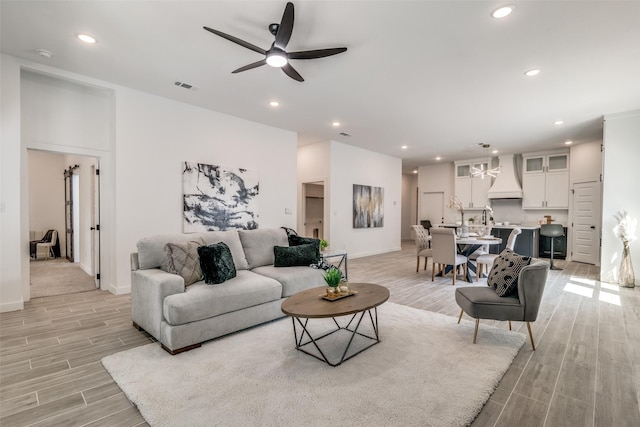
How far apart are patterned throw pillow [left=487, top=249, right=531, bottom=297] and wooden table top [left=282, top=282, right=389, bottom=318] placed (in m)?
1.15

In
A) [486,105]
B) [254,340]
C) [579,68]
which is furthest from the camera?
[486,105]

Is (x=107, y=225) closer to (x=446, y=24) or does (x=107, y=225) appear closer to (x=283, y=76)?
(x=283, y=76)

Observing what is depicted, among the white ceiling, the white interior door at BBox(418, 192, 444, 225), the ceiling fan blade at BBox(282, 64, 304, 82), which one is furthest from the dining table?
the white interior door at BBox(418, 192, 444, 225)

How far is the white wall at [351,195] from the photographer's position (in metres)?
7.45

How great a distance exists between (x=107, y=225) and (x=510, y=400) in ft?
17.1

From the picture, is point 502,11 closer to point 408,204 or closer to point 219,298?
point 219,298

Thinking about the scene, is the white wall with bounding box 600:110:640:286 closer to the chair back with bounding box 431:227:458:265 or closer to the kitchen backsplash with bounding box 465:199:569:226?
the chair back with bounding box 431:227:458:265

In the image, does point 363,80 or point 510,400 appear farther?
point 363,80

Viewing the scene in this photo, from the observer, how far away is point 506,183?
871 centimetres

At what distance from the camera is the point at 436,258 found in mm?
5113

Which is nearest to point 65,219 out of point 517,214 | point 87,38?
point 87,38

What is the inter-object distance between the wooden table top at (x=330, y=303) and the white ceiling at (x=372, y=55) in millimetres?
2510

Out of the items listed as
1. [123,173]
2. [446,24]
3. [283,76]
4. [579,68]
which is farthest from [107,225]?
[579,68]

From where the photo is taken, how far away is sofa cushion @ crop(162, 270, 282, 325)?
254 cm
